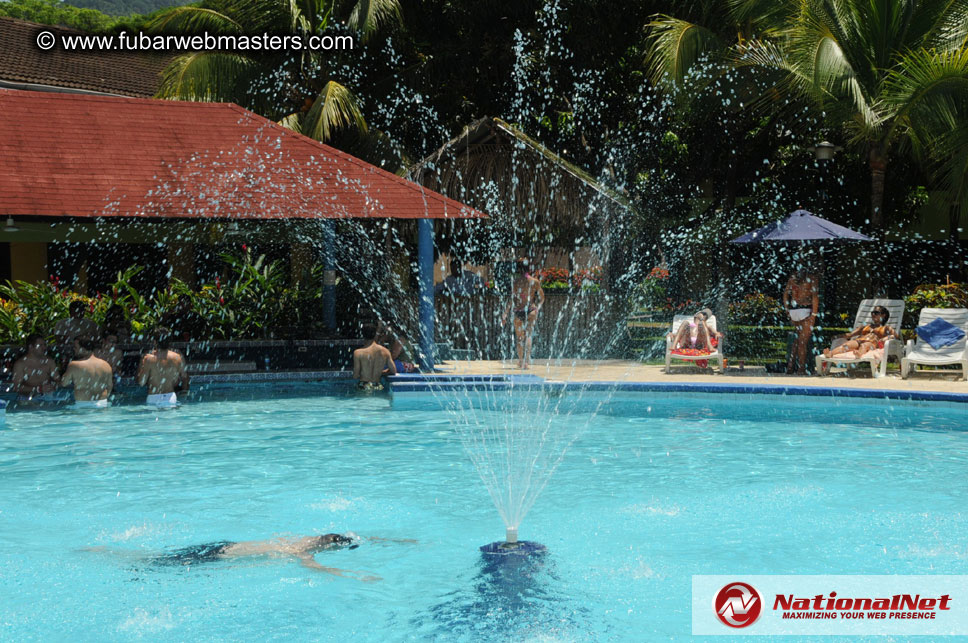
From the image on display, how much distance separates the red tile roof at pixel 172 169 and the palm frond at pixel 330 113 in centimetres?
271

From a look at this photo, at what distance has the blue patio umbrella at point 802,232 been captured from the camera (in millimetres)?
15422

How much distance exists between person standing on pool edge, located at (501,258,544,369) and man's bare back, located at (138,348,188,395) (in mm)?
5326

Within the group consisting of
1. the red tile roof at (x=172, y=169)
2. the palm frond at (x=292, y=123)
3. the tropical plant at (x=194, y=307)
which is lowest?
the tropical plant at (x=194, y=307)

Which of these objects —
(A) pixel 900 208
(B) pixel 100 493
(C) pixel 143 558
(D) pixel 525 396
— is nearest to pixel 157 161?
(D) pixel 525 396

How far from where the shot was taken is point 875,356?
14492mm

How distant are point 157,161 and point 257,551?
34.7 ft

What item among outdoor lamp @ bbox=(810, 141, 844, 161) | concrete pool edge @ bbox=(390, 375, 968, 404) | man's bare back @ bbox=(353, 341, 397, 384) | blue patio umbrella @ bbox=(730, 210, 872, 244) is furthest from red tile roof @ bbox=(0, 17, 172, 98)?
outdoor lamp @ bbox=(810, 141, 844, 161)

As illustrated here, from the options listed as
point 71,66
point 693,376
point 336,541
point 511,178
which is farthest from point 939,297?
point 71,66

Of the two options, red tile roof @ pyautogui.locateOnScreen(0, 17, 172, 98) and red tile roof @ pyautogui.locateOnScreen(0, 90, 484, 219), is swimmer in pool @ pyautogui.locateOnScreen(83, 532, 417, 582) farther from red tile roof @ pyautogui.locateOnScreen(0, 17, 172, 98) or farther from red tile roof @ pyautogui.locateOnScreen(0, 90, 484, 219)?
red tile roof @ pyautogui.locateOnScreen(0, 17, 172, 98)

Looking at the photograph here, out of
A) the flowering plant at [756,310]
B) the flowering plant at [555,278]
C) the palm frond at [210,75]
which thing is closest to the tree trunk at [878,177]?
the flowering plant at [756,310]

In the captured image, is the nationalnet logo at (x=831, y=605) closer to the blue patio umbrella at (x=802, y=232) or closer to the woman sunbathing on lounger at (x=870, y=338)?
the woman sunbathing on lounger at (x=870, y=338)

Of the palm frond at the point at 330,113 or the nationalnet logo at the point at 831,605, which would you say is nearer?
the nationalnet logo at the point at 831,605

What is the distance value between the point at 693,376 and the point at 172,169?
28.8 feet

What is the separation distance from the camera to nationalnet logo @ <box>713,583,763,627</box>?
583cm
